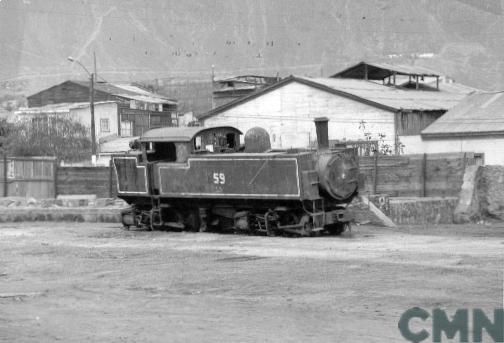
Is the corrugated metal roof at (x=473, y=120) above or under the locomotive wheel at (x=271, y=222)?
above

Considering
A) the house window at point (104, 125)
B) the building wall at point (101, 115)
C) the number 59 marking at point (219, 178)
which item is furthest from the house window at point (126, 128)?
the number 59 marking at point (219, 178)

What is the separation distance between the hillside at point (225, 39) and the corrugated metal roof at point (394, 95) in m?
63.6

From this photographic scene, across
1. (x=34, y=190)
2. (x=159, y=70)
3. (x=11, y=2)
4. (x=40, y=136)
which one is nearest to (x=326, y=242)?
(x=34, y=190)

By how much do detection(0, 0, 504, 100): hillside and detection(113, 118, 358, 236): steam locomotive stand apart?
317 ft

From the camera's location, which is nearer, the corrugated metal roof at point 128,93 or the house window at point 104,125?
the house window at point 104,125

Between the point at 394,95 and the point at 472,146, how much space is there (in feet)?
46.9

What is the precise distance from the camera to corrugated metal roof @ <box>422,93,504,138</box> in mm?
43844

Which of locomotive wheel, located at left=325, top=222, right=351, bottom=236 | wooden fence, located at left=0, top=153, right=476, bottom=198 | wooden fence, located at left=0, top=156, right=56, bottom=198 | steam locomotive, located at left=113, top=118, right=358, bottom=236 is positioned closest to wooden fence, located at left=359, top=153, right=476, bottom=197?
wooden fence, located at left=0, top=153, right=476, bottom=198

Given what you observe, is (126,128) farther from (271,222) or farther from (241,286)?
(241,286)

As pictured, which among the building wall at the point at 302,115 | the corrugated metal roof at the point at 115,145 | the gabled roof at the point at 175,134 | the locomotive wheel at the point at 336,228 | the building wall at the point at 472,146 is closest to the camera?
the locomotive wheel at the point at 336,228

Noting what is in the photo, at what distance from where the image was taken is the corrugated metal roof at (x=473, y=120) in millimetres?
43844

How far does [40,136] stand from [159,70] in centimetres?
8458

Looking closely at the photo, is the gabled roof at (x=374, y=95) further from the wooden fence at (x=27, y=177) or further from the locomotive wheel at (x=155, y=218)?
the locomotive wheel at (x=155, y=218)

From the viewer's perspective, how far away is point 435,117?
179 ft
